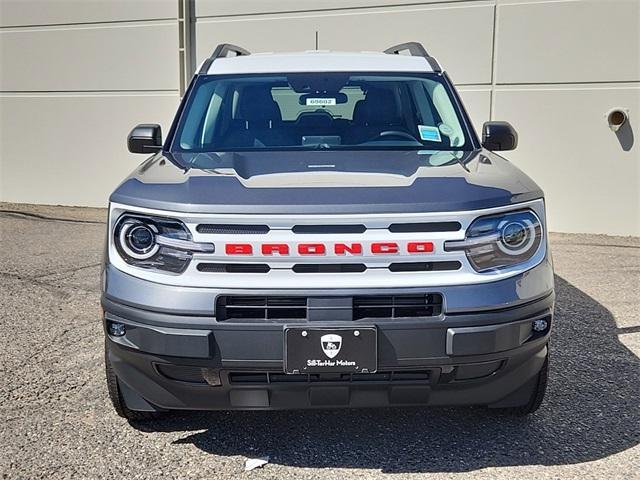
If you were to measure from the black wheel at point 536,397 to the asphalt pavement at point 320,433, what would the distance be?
0.06 m

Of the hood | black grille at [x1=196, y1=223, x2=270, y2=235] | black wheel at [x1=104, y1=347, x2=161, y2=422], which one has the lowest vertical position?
black wheel at [x1=104, y1=347, x2=161, y2=422]

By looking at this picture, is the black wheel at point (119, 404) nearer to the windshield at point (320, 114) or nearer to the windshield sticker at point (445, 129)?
the windshield at point (320, 114)

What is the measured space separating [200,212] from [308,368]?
2.26 feet

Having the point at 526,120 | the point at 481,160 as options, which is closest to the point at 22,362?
the point at 481,160

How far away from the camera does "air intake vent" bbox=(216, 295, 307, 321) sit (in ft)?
8.57

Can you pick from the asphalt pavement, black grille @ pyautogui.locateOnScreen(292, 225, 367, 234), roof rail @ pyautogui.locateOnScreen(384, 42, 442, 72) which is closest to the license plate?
black grille @ pyautogui.locateOnScreen(292, 225, 367, 234)

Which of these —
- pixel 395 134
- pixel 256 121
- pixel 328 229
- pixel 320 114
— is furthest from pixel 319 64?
pixel 328 229

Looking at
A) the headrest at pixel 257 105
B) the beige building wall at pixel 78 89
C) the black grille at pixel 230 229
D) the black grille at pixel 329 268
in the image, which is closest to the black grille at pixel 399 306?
the black grille at pixel 329 268

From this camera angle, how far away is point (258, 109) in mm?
4062

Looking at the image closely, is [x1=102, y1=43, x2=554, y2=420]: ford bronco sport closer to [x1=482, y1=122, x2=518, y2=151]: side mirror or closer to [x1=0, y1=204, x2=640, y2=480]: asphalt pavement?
[x1=0, y1=204, x2=640, y2=480]: asphalt pavement

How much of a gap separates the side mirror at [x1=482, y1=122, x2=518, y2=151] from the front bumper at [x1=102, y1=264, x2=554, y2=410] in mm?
1409

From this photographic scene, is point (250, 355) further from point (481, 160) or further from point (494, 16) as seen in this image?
point (494, 16)

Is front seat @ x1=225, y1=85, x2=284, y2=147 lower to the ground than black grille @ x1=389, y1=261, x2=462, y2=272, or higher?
higher

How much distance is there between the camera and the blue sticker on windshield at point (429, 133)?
153 inches
